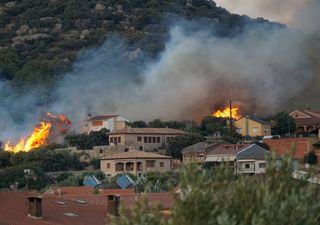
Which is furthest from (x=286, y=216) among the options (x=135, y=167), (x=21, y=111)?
(x=21, y=111)

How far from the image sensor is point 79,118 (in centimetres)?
14100

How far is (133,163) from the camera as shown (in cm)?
10662

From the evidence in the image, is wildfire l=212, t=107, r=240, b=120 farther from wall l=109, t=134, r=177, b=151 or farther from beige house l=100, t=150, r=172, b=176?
beige house l=100, t=150, r=172, b=176

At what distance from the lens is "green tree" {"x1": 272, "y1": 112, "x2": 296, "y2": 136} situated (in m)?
124

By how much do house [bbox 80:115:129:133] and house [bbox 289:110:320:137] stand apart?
19.0 m

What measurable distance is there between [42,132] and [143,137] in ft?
50.2

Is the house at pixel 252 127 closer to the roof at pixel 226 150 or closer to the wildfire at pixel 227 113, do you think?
the wildfire at pixel 227 113

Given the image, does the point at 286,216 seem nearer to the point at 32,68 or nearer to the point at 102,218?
the point at 102,218

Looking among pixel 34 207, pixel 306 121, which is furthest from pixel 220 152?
pixel 34 207

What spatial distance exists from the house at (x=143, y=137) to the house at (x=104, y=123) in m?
7.26

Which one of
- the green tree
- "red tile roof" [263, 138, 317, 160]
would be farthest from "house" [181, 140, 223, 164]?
the green tree

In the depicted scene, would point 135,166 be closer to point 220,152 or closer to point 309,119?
point 220,152

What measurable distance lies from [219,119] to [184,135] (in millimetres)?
16221

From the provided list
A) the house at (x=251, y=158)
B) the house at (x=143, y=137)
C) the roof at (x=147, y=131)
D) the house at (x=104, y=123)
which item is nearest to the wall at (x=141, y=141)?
the house at (x=143, y=137)
